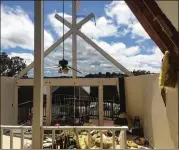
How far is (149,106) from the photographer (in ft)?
21.3

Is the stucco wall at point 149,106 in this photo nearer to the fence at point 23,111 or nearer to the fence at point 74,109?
the fence at point 74,109

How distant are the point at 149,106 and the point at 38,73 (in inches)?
205

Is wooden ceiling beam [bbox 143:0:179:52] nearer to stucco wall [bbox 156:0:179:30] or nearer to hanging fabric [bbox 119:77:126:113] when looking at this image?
stucco wall [bbox 156:0:179:30]

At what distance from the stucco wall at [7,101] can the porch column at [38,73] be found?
20.7 ft

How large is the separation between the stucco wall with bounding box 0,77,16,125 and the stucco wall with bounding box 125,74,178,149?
4.64m

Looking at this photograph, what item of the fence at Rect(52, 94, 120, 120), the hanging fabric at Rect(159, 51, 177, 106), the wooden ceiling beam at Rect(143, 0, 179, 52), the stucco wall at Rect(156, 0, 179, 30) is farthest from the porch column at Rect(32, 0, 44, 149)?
the fence at Rect(52, 94, 120, 120)

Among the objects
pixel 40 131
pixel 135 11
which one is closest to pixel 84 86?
pixel 135 11

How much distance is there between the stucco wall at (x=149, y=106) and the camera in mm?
4828

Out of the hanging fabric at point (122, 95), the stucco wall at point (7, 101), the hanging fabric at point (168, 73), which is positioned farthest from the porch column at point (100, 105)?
the hanging fabric at point (168, 73)

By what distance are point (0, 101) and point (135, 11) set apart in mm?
6272

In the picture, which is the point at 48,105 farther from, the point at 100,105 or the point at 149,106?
the point at 149,106

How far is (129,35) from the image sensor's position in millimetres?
7023

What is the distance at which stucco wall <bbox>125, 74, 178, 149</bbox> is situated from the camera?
4.83m

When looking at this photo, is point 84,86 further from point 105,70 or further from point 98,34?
point 98,34
